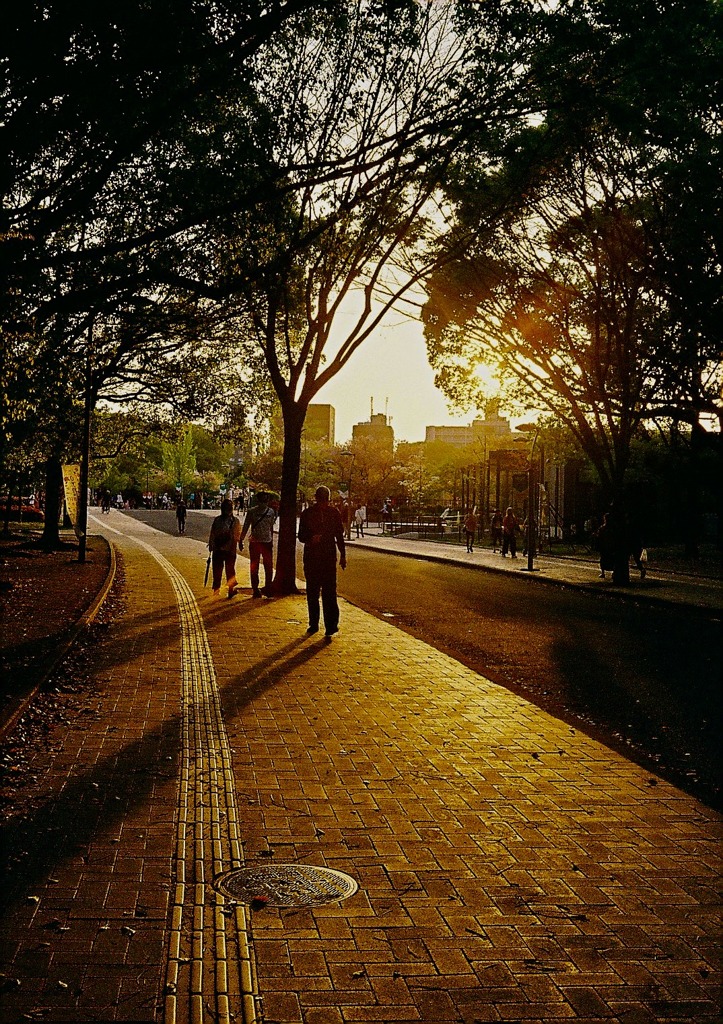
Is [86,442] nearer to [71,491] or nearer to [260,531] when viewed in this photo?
[71,491]

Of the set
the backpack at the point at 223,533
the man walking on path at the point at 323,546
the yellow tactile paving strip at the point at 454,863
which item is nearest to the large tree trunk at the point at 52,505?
the backpack at the point at 223,533

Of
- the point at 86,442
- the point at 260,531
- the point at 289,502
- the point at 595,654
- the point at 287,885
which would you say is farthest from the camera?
the point at 86,442

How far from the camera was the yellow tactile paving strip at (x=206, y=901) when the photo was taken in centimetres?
354

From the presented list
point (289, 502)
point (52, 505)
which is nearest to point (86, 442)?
point (289, 502)

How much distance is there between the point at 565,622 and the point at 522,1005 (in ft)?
42.6

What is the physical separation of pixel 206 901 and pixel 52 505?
28306 mm

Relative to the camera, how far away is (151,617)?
597 inches

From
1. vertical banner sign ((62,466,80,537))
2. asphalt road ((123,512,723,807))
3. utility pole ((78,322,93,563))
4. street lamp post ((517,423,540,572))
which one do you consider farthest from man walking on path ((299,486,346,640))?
street lamp post ((517,423,540,572))

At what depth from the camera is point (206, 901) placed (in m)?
4.41

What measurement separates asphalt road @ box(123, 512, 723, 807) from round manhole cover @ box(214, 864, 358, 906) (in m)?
2.48

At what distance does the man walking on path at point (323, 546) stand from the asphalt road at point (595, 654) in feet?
4.26

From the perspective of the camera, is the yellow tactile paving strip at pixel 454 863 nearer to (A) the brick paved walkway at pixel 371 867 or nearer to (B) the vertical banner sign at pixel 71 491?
(A) the brick paved walkway at pixel 371 867

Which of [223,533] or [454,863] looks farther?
[223,533]

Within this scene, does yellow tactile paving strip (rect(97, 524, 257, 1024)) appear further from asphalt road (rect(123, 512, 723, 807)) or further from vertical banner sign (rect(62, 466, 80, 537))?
vertical banner sign (rect(62, 466, 80, 537))
